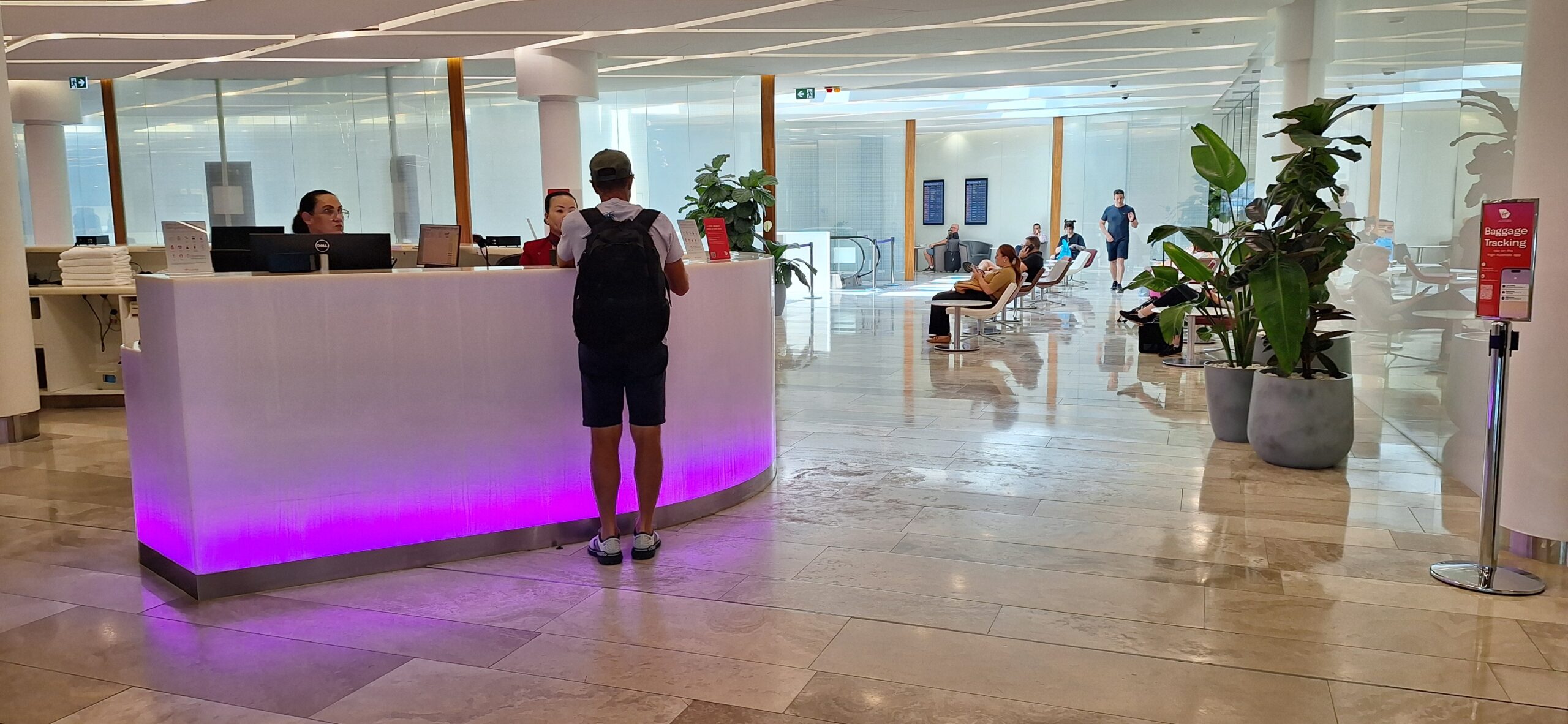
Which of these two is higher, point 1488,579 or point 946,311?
point 946,311

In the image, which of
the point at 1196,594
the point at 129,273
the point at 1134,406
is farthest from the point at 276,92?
the point at 1196,594

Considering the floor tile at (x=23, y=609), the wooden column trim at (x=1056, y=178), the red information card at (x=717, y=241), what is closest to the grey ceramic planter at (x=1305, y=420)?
the red information card at (x=717, y=241)

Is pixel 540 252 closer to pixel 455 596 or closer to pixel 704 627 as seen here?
pixel 455 596

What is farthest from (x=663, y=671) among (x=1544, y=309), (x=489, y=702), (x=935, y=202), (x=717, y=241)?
(x=935, y=202)

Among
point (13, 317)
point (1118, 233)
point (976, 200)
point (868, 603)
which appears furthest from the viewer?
point (976, 200)

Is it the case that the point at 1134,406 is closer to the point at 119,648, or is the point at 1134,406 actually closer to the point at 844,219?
the point at 119,648

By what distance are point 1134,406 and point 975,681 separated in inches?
186

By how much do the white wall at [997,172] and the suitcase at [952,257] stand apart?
2.09ft

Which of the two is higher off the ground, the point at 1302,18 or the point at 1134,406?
the point at 1302,18

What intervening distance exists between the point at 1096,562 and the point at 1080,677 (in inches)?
42.1

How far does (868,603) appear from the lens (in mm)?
3545

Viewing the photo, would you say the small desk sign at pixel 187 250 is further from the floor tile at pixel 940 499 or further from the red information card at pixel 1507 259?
the red information card at pixel 1507 259

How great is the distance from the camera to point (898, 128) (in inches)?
814

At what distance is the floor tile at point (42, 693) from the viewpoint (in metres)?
2.82
